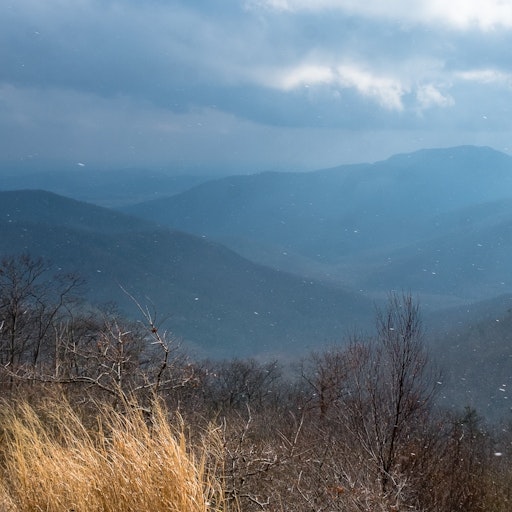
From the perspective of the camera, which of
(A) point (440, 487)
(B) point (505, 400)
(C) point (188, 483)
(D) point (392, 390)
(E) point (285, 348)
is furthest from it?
(E) point (285, 348)

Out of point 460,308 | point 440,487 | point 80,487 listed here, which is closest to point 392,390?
point 440,487

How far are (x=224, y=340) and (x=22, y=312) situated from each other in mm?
152817

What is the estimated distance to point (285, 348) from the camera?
600 ft

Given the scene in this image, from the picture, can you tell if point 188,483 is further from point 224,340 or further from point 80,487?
point 224,340

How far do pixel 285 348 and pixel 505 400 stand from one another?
83343mm

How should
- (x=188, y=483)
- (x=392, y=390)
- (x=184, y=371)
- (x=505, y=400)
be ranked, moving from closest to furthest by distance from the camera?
(x=188, y=483) → (x=184, y=371) → (x=392, y=390) → (x=505, y=400)

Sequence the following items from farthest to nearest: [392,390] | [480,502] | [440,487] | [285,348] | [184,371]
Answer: [285,348] → [480,502] → [440,487] → [392,390] → [184,371]

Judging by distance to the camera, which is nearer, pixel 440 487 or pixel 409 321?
pixel 409 321

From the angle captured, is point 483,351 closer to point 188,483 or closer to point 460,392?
point 460,392

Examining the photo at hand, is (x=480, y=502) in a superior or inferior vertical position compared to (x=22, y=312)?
inferior

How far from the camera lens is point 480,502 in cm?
1812

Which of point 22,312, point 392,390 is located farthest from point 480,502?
point 22,312

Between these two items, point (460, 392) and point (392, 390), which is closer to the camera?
point (392, 390)

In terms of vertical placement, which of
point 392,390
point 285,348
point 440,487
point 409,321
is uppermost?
point 409,321
